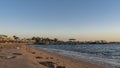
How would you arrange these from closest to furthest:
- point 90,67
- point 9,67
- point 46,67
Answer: point 9,67 < point 46,67 < point 90,67

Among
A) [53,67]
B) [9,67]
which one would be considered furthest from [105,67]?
[9,67]

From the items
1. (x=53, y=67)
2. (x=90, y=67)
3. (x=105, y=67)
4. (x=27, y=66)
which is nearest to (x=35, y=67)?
(x=27, y=66)

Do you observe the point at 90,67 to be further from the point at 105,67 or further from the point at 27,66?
the point at 27,66

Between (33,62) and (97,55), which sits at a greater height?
Result: (33,62)

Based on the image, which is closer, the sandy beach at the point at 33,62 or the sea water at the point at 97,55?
the sandy beach at the point at 33,62

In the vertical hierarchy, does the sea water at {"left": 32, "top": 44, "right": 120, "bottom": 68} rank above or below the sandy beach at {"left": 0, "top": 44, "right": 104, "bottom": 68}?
below

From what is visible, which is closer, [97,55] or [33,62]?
[33,62]

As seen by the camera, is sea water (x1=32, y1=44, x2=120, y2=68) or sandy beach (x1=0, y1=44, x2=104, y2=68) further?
sea water (x1=32, y1=44, x2=120, y2=68)

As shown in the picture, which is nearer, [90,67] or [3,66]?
[3,66]

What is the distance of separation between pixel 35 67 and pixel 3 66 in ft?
5.94

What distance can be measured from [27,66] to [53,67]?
1.85 metres

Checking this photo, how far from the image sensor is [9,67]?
1148cm

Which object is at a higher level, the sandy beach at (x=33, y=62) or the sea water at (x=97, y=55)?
the sandy beach at (x=33, y=62)

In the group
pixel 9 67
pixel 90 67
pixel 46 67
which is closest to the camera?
pixel 9 67
